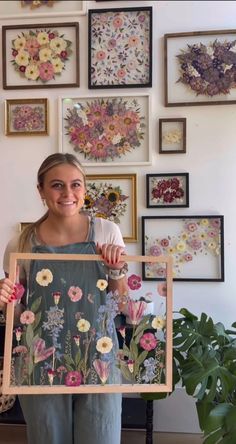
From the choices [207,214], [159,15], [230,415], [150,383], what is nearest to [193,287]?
[207,214]

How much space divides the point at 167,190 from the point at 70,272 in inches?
42.0

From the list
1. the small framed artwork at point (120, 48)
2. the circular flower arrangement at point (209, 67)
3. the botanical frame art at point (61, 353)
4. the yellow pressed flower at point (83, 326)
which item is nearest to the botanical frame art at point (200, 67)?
the circular flower arrangement at point (209, 67)

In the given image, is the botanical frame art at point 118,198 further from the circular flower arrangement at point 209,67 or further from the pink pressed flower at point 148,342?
the pink pressed flower at point 148,342

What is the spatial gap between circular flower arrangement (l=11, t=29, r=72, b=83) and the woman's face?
1173 mm

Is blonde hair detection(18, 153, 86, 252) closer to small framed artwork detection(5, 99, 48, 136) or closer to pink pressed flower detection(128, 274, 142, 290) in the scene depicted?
pink pressed flower detection(128, 274, 142, 290)

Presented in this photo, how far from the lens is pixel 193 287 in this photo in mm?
2150

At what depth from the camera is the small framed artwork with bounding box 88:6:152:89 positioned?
2156 mm

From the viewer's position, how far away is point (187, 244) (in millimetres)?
2143

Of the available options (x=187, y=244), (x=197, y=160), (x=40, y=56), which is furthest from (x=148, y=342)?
(x=40, y=56)

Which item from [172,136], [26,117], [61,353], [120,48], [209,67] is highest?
[120,48]

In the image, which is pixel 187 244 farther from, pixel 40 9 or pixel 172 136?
pixel 40 9

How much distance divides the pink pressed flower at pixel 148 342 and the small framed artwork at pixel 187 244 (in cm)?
89

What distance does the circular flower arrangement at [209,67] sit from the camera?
2.11 meters

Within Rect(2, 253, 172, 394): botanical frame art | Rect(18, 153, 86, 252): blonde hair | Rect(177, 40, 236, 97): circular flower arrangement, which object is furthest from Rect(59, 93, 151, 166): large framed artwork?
Rect(2, 253, 172, 394): botanical frame art
